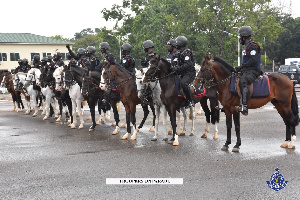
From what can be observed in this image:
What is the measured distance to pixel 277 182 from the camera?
22.0 ft

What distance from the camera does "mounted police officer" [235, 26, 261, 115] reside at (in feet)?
32.1

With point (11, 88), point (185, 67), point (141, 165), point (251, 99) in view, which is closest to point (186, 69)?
point (185, 67)

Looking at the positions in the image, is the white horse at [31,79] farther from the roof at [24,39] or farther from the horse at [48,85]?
the roof at [24,39]

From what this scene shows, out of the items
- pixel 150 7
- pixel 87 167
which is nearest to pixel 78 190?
pixel 87 167

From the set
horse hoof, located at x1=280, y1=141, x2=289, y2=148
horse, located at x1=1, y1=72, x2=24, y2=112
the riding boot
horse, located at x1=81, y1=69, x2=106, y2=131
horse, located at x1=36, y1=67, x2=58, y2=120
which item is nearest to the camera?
the riding boot

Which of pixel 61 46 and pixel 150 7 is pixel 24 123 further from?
pixel 61 46

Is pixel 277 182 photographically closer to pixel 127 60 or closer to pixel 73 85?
pixel 127 60

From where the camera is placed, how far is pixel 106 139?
12344 millimetres

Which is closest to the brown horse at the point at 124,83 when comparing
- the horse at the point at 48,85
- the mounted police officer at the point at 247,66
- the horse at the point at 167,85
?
the horse at the point at 167,85

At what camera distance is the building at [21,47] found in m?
75.2

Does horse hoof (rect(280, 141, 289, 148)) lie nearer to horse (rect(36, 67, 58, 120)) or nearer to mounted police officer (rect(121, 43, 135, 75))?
mounted police officer (rect(121, 43, 135, 75))

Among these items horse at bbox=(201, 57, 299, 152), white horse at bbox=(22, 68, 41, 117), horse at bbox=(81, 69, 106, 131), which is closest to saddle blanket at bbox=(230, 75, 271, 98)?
horse at bbox=(201, 57, 299, 152)

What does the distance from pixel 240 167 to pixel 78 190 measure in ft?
11.1

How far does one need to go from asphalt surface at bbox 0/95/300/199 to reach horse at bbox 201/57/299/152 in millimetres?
585
